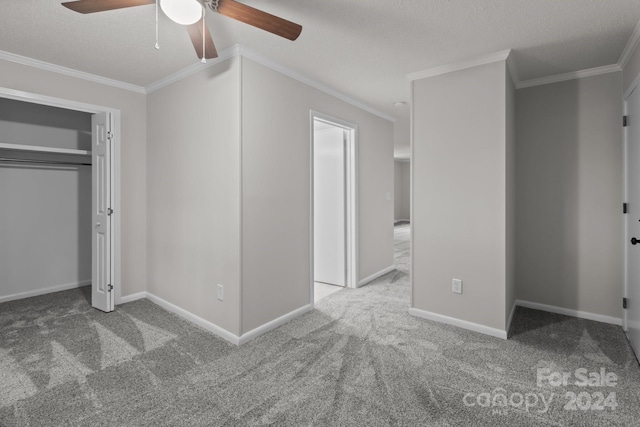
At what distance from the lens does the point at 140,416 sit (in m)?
1.82

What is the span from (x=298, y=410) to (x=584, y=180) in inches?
131

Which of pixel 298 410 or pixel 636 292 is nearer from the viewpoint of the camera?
pixel 298 410

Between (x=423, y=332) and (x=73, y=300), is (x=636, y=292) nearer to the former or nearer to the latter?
(x=423, y=332)

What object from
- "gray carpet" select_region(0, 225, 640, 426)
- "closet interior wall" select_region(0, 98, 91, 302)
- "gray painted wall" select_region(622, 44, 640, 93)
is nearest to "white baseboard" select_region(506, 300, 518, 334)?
"gray carpet" select_region(0, 225, 640, 426)

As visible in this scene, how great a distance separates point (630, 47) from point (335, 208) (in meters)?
3.11

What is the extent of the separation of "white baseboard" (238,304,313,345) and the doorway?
2.24 feet

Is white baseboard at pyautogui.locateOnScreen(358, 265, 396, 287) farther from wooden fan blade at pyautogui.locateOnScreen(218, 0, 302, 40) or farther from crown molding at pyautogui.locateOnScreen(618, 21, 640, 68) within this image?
crown molding at pyautogui.locateOnScreen(618, 21, 640, 68)

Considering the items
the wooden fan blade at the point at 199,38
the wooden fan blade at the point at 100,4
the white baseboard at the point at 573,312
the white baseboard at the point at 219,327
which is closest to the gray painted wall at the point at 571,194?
the white baseboard at the point at 573,312

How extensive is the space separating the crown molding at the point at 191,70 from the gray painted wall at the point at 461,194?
68.9 inches

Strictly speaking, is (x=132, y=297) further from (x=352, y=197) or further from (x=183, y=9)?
(x=183, y=9)

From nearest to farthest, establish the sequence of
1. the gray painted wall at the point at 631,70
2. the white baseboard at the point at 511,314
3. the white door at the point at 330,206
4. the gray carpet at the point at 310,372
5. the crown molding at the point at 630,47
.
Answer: the gray carpet at the point at 310,372 → the crown molding at the point at 630,47 → the gray painted wall at the point at 631,70 → the white baseboard at the point at 511,314 → the white door at the point at 330,206

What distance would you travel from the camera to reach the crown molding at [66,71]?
2.86 metres

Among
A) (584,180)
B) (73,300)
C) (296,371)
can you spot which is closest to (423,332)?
(296,371)

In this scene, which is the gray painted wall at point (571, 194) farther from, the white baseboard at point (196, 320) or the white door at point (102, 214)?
the white door at point (102, 214)
